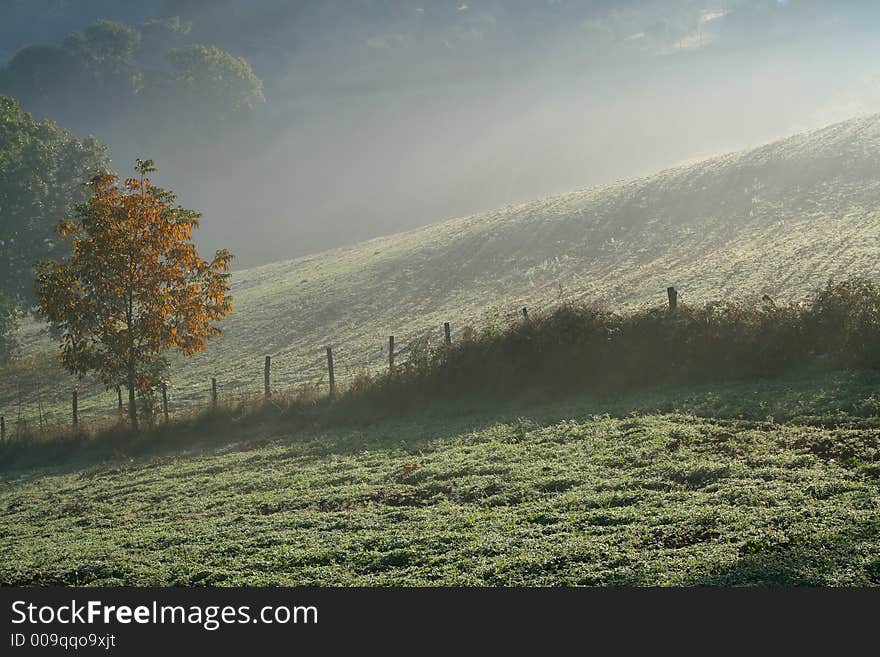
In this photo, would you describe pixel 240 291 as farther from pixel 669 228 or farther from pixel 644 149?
pixel 644 149

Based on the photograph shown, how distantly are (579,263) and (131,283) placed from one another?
26.1m

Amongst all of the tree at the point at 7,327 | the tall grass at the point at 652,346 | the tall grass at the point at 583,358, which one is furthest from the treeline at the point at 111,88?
the tall grass at the point at 652,346

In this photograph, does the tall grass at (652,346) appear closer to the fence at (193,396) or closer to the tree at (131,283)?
the fence at (193,396)

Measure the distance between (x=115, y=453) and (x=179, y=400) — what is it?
11.0 m

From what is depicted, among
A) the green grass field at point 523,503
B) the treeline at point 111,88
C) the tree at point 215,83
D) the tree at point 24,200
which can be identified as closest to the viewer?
the green grass field at point 523,503

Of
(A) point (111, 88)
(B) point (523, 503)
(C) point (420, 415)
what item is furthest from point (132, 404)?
(A) point (111, 88)

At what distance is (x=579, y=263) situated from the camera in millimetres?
46031

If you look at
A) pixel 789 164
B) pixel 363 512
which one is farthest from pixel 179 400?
pixel 789 164

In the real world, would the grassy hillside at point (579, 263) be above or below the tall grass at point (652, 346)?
above

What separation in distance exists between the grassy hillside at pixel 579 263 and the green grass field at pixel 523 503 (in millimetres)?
11920

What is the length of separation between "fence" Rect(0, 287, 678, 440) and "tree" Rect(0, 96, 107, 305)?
42.9ft

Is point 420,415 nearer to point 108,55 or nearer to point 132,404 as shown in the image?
point 132,404

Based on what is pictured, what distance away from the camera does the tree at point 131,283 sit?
86.0 feet

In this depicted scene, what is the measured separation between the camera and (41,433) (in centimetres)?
2839
